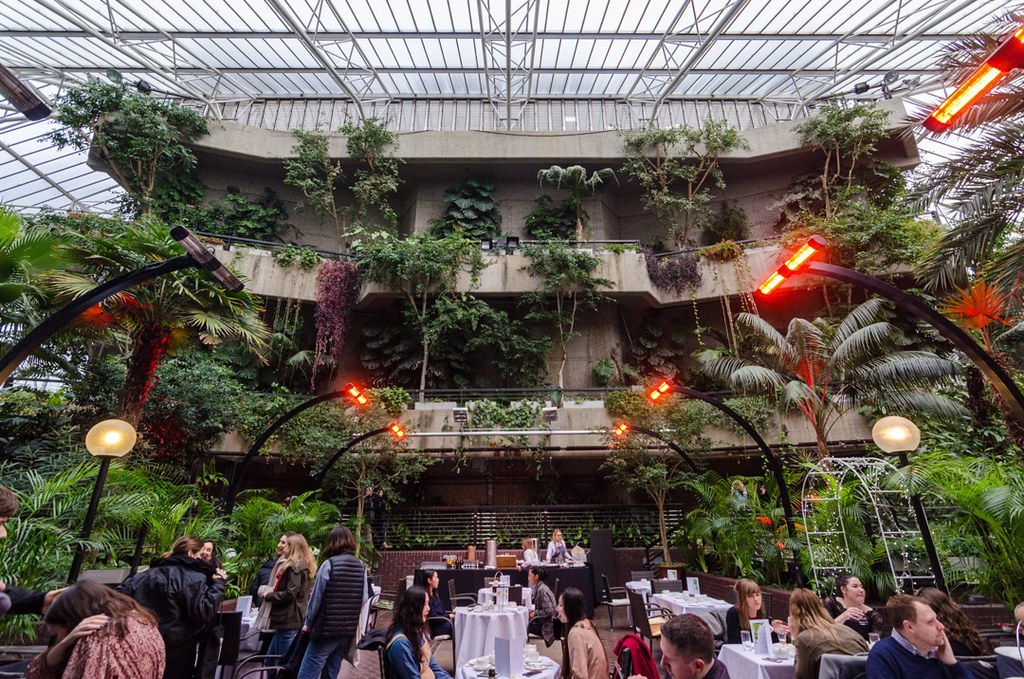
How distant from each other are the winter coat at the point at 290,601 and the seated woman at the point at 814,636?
4297 millimetres

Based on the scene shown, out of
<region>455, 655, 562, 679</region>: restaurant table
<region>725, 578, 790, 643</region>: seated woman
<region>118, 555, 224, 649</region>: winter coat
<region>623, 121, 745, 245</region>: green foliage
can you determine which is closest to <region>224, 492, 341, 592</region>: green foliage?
<region>455, 655, 562, 679</region>: restaurant table

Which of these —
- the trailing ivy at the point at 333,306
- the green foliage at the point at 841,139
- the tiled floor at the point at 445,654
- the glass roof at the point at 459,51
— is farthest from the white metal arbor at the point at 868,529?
the trailing ivy at the point at 333,306

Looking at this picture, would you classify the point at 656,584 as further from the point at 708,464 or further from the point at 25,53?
the point at 25,53

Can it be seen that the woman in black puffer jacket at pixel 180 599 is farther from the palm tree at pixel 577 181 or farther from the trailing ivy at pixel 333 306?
the palm tree at pixel 577 181

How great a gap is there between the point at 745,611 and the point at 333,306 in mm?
15344

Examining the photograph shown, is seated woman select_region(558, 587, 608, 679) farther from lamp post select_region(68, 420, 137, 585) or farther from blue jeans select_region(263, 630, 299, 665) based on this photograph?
lamp post select_region(68, 420, 137, 585)

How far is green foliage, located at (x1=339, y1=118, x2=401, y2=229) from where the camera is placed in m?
19.5

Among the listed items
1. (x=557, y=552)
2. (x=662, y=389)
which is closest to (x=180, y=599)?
(x=662, y=389)

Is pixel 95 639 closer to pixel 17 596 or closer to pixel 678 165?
pixel 17 596

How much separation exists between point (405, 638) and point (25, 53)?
2510 cm

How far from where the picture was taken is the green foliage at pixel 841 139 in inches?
717

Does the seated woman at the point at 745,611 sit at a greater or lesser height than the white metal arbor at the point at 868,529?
lesser

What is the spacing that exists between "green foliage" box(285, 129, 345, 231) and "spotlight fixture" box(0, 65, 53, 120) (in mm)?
16179

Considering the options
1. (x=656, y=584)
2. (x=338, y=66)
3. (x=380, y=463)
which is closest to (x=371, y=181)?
(x=338, y=66)
